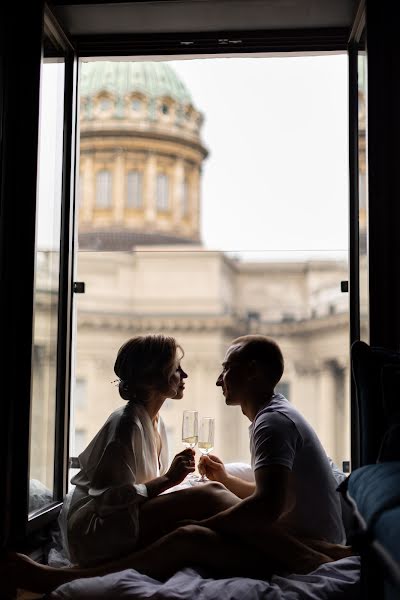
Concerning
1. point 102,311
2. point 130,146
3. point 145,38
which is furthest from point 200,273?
point 145,38

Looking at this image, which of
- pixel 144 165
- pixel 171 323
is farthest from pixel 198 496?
pixel 144 165

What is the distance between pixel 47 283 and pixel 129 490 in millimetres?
898

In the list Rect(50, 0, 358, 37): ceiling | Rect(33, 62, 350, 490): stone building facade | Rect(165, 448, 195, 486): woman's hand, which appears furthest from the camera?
Rect(33, 62, 350, 490): stone building facade

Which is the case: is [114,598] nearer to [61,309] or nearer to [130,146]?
[61,309]

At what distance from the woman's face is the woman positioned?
0.07 m

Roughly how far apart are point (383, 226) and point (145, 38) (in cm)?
132

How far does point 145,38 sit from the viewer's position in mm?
3047

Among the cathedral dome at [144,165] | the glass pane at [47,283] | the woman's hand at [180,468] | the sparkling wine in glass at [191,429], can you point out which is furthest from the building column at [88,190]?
the woman's hand at [180,468]

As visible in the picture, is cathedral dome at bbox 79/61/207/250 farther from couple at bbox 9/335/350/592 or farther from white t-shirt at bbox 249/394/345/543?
white t-shirt at bbox 249/394/345/543

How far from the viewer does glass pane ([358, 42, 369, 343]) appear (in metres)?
2.62

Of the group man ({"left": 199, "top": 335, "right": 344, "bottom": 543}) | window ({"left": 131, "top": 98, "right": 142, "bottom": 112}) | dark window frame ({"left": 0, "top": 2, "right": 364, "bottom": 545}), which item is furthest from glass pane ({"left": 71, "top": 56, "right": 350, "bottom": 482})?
man ({"left": 199, "top": 335, "right": 344, "bottom": 543})

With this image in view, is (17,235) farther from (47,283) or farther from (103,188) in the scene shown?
(103,188)

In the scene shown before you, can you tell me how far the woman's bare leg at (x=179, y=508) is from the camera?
2.22m

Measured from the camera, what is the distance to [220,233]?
59.1ft
